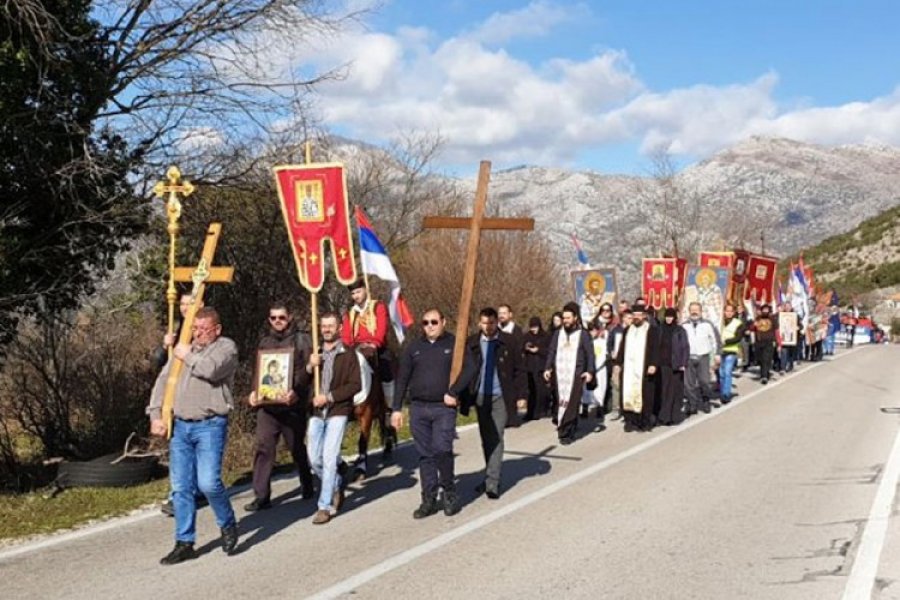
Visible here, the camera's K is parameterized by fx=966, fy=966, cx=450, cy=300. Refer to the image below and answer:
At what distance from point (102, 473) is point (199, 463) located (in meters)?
3.10

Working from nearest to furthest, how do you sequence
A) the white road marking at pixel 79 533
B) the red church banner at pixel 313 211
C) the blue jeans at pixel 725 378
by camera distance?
the white road marking at pixel 79 533 < the red church banner at pixel 313 211 < the blue jeans at pixel 725 378

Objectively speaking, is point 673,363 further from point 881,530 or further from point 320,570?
point 320,570

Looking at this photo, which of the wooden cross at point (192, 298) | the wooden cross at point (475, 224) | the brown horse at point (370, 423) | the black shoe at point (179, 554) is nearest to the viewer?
the black shoe at point (179, 554)

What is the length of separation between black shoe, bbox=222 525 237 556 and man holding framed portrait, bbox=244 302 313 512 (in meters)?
1.50

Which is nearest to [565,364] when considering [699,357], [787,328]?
[699,357]

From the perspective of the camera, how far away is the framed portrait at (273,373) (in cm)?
851

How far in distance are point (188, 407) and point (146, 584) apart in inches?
51.9

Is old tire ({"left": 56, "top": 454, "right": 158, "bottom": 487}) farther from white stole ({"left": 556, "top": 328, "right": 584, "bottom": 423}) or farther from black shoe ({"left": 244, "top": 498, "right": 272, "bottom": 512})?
white stole ({"left": 556, "top": 328, "right": 584, "bottom": 423})

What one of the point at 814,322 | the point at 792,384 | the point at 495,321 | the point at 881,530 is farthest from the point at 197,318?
the point at 814,322

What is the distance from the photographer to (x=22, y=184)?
1065cm

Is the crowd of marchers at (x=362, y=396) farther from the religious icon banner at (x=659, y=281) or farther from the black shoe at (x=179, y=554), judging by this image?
the religious icon banner at (x=659, y=281)

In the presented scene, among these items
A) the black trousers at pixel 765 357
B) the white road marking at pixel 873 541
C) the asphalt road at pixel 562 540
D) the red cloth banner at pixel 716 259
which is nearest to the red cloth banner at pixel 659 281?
the red cloth banner at pixel 716 259

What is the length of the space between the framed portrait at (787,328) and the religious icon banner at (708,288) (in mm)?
4994

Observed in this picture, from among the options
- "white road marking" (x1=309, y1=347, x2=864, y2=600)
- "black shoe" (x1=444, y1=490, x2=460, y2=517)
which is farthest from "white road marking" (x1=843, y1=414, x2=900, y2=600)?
"black shoe" (x1=444, y1=490, x2=460, y2=517)
